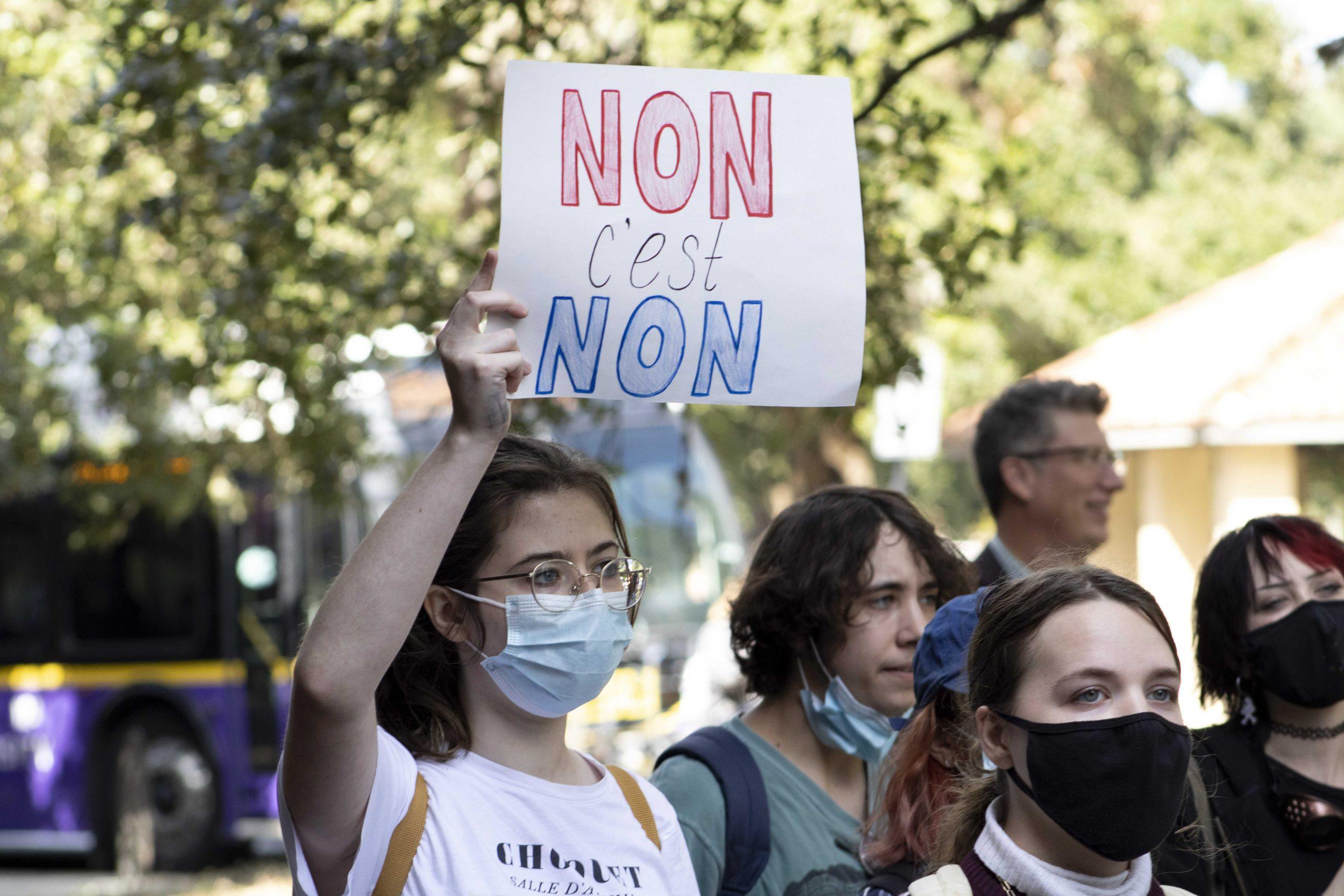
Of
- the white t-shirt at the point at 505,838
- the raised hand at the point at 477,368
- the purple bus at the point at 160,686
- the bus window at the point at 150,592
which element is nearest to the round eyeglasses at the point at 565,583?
the white t-shirt at the point at 505,838

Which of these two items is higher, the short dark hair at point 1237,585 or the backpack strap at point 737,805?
the short dark hair at point 1237,585

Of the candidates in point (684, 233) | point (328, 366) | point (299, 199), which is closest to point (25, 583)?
point (328, 366)

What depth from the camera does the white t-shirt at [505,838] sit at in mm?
2021

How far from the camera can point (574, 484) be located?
243cm

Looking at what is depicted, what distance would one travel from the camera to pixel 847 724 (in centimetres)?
300

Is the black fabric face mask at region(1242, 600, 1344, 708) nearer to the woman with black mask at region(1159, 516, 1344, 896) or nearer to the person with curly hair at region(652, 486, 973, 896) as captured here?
the woman with black mask at region(1159, 516, 1344, 896)

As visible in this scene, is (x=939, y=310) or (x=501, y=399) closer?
(x=501, y=399)

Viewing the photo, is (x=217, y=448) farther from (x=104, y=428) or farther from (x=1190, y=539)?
(x=1190, y=539)

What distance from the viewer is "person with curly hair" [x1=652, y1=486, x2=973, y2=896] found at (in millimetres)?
2785

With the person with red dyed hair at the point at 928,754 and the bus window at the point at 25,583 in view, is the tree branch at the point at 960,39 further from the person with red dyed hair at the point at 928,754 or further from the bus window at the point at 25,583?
the bus window at the point at 25,583

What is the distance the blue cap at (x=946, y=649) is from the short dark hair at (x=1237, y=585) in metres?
0.70

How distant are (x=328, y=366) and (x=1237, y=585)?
4.16m

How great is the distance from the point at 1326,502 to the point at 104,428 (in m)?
8.96

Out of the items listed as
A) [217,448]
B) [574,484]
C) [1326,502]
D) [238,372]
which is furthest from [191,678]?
[574,484]
